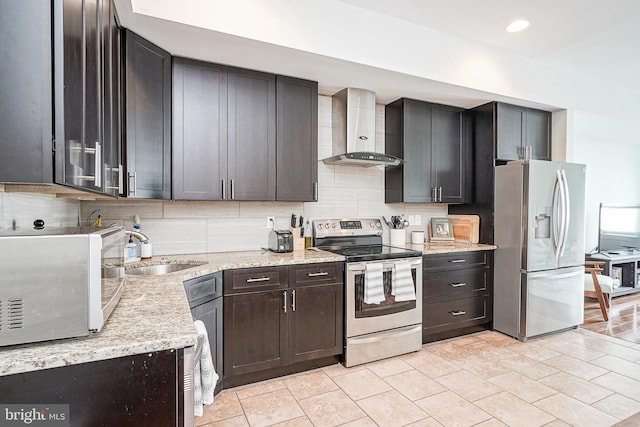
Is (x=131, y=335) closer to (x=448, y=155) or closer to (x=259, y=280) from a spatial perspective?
(x=259, y=280)

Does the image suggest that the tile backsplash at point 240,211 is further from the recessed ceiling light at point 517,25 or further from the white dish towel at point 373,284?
the recessed ceiling light at point 517,25

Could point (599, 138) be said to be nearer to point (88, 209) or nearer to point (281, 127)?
point (281, 127)

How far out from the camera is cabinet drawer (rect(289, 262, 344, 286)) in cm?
259

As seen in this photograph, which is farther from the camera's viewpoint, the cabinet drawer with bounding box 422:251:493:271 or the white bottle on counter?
the cabinet drawer with bounding box 422:251:493:271

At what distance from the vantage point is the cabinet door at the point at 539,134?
12.5 ft

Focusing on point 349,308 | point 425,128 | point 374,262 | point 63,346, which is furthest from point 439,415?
point 425,128

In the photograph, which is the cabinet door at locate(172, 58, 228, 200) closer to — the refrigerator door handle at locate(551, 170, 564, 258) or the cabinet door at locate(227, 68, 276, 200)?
the cabinet door at locate(227, 68, 276, 200)

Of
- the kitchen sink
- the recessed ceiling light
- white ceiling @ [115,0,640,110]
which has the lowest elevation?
the kitchen sink

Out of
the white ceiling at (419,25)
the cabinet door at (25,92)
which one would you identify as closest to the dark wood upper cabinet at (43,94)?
the cabinet door at (25,92)

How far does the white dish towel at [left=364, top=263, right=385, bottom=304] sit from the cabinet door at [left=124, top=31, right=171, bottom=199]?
1.64 metres

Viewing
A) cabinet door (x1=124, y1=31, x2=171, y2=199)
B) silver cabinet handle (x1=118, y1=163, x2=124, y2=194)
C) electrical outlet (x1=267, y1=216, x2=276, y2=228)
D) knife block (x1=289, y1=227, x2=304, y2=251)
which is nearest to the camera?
silver cabinet handle (x1=118, y1=163, x2=124, y2=194)

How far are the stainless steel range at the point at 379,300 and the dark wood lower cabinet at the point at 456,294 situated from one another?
0.20 metres

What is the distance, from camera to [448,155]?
374cm

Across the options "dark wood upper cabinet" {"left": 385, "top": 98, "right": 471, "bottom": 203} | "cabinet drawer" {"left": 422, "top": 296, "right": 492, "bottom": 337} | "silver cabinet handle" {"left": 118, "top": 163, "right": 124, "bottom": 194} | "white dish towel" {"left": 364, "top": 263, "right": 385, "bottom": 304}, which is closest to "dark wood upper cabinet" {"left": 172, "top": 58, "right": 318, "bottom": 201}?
"silver cabinet handle" {"left": 118, "top": 163, "right": 124, "bottom": 194}
